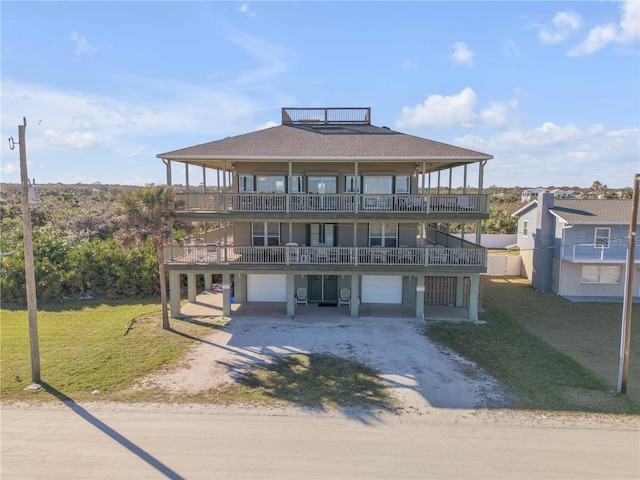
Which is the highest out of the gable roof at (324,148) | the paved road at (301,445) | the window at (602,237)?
the gable roof at (324,148)

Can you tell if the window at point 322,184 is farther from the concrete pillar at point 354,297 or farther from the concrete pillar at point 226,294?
the concrete pillar at point 226,294

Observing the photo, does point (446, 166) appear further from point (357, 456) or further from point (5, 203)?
point (5, 203)

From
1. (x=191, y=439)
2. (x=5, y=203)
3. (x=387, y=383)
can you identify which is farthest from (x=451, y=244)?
(x=5, y=203)

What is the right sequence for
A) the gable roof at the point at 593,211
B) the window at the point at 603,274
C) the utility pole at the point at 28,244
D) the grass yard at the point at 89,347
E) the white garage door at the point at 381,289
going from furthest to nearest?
the window at the point at 603,274 → the gable roof at the point at 593,211 → the white garage door at the point at 381,289 → the grass yard at the point at 89,347 → the utility pole at the point at 28,244

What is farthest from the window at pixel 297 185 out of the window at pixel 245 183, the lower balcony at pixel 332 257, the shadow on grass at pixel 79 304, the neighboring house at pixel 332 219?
the shadow on grass at pixel 79 304

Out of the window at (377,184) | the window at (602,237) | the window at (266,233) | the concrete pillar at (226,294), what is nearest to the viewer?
the concrete pillar at (226,294)

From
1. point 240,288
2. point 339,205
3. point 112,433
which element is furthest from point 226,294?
point 112,433

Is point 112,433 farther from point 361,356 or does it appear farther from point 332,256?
point 332,256
